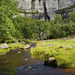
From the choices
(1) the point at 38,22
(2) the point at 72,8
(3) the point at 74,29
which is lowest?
(3) the point at 74,29

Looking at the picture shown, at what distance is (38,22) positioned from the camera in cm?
6456

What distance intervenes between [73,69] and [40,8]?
110733mm

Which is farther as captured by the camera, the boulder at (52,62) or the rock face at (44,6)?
the rock face at (44,6)

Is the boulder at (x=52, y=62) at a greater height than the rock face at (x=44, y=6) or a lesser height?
lesser

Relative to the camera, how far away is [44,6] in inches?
4569

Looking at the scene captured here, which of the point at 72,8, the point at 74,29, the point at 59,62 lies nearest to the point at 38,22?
the point at 74,29

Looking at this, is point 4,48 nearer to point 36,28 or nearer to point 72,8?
point 36,28

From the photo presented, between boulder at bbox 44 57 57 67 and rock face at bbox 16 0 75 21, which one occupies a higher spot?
rock face at bbox 16 0 75 21

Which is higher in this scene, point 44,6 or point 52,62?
point 44,6

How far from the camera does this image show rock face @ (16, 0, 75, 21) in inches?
4263

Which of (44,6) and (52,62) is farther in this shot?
→ (44,6)

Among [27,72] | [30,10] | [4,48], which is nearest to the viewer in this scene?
[27,72]

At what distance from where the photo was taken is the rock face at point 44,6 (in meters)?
108

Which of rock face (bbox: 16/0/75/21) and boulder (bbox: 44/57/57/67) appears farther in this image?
rock face (bbox: 16/0/75/21)
